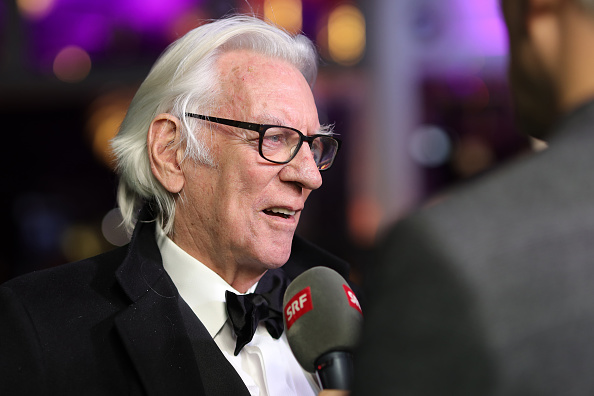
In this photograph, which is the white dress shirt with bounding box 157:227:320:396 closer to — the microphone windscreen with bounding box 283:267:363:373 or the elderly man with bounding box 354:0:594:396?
the microphone windscreen with bounding box 283:267:363:373

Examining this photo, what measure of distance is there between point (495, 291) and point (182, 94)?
1.27m

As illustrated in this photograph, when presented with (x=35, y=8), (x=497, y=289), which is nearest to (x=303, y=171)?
(x=497, y=289)

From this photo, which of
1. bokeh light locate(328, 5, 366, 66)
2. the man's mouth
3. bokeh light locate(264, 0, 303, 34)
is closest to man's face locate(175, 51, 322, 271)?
the man's mouth

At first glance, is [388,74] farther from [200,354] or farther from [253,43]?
[200,354]

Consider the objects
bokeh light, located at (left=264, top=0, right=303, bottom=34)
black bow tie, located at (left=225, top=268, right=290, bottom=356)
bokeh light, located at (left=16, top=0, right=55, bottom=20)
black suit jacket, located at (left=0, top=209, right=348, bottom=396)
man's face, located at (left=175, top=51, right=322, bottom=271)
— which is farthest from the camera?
bokeh light, located at (left=16, top=0, right=55, bottom=20)

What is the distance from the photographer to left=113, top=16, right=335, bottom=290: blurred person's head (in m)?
1.68

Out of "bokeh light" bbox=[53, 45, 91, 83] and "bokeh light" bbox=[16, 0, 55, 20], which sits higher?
"bokeh light" bbox=[16, 0, 55, 20]

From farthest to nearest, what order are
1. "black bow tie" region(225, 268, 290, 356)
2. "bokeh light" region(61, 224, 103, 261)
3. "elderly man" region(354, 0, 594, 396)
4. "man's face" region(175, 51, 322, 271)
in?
"bokeh light" region(61, 224, 103, 261) → "man's face" region(175, 51, 322, 271) → "black bow tie" region(225, 268, 290, 356) → "elderly man" region(354, 0, 594, 396)

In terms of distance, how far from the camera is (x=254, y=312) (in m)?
1.59

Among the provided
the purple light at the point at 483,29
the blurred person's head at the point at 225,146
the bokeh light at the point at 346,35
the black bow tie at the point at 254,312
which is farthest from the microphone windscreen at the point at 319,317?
the purple light at the point at 483,29

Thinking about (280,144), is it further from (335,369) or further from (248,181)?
(335,369)

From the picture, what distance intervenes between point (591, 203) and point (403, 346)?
0.24 metres

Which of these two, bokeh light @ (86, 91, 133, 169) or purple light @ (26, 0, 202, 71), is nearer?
purple light @ (26, 0, 202, 71)

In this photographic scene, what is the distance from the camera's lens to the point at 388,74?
5.00 metres
